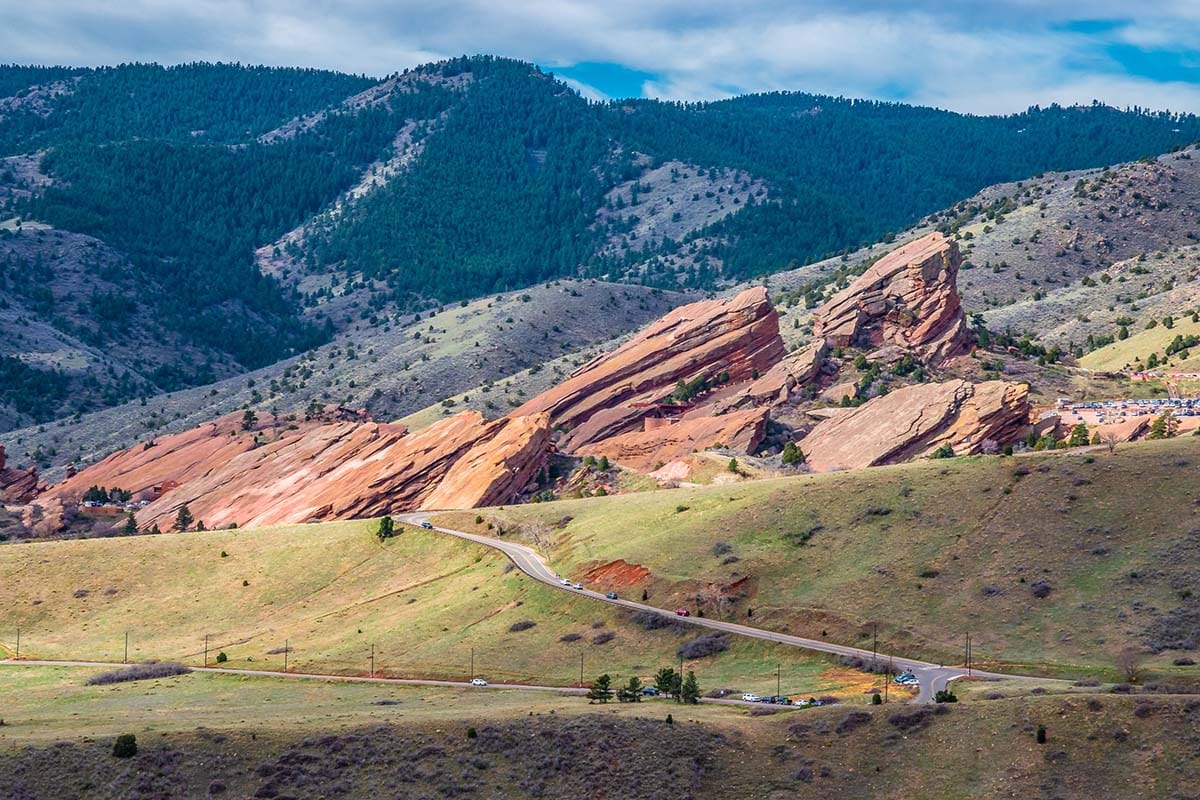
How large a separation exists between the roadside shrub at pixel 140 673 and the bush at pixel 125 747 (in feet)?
106

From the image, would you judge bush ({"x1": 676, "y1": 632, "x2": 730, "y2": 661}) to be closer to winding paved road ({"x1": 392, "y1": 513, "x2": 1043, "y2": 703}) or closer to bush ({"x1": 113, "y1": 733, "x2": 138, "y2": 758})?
winding paved road ({"x1": 392, "y1": 513, "x2": 1043, "y2": 703})

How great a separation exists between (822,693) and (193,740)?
37691mm

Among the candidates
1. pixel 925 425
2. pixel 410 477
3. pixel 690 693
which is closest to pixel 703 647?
pixel 690 693

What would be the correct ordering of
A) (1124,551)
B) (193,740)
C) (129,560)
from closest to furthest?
(193,740)
(1124,551)
(129,560)

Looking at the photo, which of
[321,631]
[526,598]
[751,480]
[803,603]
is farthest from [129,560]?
[803,603]

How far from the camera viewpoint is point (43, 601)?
156 m

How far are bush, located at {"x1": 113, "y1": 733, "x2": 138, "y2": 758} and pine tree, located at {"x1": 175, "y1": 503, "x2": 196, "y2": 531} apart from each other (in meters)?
99.7

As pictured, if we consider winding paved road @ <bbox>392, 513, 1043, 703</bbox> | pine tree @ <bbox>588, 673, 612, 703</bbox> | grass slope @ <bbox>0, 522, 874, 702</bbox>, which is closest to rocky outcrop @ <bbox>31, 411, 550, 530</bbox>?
winding paved road @ <bbox>392, 513, 1043, 703</bbox>

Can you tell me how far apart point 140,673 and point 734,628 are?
1733 inches

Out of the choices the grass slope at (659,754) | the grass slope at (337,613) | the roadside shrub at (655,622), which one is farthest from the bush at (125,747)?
the roadside shrub at (655,622)

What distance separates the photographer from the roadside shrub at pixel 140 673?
12738cm

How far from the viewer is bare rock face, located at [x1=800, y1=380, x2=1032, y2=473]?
171 metres

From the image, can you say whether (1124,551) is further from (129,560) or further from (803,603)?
(129,560)

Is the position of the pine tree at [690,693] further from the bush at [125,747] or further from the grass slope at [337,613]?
the bush at [125,747]
